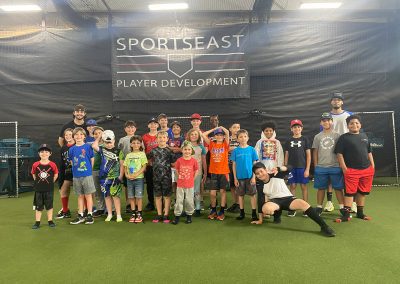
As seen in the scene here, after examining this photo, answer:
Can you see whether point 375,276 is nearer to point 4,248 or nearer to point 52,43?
point 4,248

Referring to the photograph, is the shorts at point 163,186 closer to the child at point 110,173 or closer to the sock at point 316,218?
the child at point 110,173

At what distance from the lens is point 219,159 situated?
484 centimetres

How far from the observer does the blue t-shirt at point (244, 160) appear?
180 inches

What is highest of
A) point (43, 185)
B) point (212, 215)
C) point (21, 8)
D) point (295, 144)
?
point (21, 8)

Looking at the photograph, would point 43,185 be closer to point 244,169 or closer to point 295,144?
point 244,169

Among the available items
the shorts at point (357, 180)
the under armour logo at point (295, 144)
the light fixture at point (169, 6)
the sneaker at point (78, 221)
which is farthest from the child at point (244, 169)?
the light fixture at point (169, 6)

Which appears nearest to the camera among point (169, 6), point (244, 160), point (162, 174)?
point (244, 160)

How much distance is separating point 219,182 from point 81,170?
2200 millimetres

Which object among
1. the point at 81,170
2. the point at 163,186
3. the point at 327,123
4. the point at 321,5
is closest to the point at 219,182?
the point at 163,186

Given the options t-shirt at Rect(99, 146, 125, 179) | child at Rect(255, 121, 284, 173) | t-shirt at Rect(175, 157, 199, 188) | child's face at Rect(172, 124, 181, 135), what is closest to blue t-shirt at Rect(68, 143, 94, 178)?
t-shirt at Rect(99, 146, 125, 179)

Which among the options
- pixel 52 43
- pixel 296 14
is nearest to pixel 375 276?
pixel 296 14

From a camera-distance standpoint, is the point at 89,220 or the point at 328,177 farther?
the point at 328,177

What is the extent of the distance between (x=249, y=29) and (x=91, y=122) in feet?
18.1

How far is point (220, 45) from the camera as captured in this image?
331 inches
